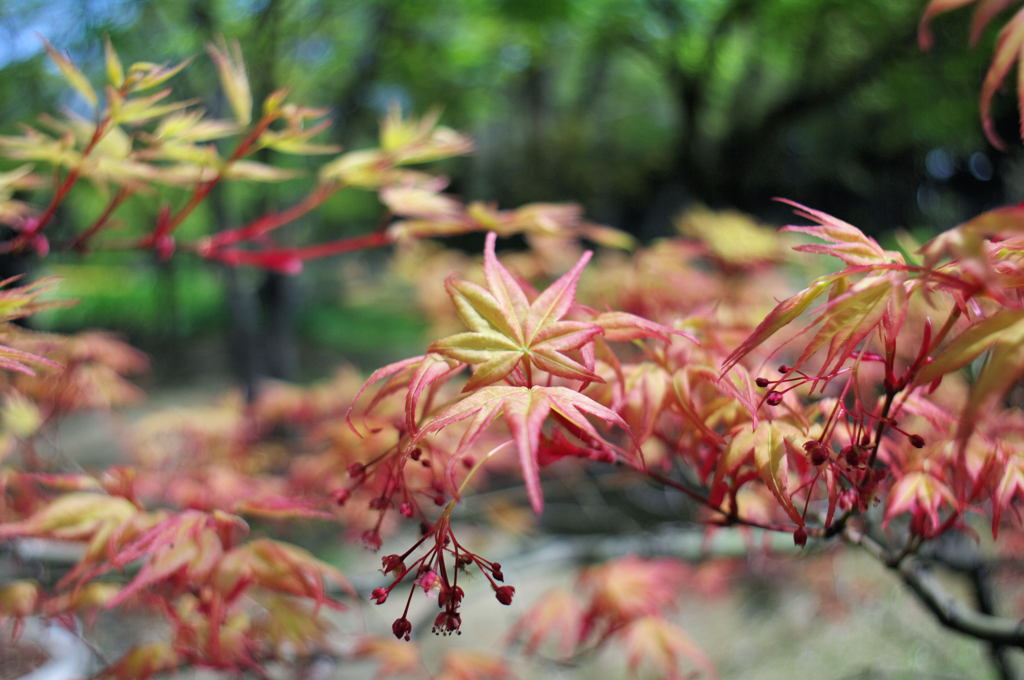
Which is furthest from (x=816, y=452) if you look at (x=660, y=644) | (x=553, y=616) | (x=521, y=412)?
(x=553, y=616)

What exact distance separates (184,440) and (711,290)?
1507 millimetres

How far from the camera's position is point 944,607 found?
75 centimetres

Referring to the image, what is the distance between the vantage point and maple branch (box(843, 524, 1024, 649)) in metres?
0.64

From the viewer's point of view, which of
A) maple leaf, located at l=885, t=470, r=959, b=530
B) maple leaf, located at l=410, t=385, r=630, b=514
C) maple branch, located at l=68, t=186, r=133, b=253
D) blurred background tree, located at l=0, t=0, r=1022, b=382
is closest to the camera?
maple leaf, located at l=410, t=385, r=630, b=514

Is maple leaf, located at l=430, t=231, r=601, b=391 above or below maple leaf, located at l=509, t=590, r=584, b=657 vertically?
above

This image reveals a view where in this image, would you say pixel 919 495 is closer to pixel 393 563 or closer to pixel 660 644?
pixel 393 563

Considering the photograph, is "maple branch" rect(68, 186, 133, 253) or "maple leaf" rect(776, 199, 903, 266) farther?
"maple branch" rect(68, 186, 133, 253)

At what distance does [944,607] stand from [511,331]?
2.16 feet

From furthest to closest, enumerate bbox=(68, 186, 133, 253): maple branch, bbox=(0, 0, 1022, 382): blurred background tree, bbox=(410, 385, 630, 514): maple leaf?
bbox=(0, 0, 1022, 382): blurred background tree, bbox=(68, 186, 133, 253): maple branch, bbox=(410, 385, 630, 514): maple leaf

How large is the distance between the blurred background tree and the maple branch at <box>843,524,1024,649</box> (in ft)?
8.12

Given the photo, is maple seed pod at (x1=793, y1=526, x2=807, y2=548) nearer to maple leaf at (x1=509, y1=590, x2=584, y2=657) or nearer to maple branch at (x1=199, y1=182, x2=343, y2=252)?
maple branch at (x1=199, y1=182, x2=343, y2=252)

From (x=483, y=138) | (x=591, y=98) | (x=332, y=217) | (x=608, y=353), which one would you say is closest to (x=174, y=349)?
(x=332, y=217)

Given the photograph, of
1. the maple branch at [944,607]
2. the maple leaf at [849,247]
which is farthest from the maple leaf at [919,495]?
the maple leaf at [849,247]

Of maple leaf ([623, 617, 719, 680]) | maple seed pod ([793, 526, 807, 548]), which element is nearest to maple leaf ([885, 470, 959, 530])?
maple seed pod ([793, 526, 807, 548])
